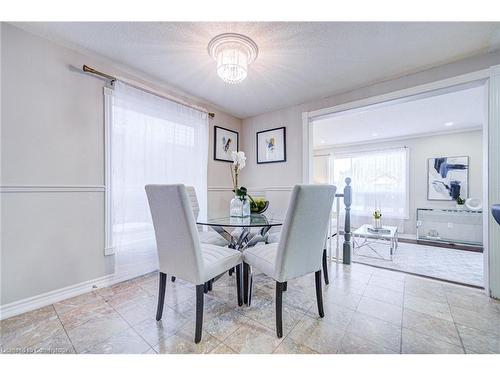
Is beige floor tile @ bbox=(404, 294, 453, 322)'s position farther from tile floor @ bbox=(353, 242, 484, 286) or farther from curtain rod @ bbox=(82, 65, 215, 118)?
curtain rod @ bbox=(82, 65, 215, 118)

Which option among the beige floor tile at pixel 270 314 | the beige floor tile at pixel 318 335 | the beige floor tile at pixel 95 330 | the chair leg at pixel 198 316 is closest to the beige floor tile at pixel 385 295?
the beige floor tile at pixel 318 335

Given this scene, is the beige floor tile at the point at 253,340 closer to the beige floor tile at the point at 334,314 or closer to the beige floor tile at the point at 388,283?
the beige floor tile at the point at 334,314

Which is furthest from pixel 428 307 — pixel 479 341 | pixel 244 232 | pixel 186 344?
pixel 186 344

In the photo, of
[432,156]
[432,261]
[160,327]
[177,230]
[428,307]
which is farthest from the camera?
[432,156]

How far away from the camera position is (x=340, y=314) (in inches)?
61.7

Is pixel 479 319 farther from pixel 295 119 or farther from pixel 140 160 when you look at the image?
pixel 140 160

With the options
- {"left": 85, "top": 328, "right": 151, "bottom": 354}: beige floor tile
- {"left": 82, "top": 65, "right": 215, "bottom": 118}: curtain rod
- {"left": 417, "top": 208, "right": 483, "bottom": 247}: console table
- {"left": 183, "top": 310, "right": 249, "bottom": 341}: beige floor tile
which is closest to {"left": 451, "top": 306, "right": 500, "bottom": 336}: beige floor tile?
{"left": 183, "top": 310, "right": 249, "bottom": 341}: beige floor tile

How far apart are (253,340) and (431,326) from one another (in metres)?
1.24

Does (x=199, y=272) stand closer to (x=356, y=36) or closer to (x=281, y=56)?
(x=281, y=56)

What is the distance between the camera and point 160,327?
1424mm

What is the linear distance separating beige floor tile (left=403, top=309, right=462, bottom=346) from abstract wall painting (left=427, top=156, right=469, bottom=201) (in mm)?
4046

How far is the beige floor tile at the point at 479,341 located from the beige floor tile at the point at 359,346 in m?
0.50
